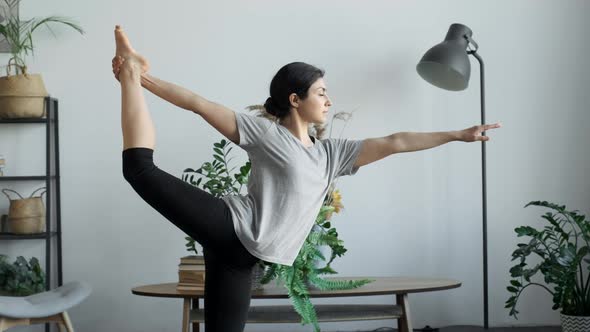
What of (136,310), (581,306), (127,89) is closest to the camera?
(127,89)

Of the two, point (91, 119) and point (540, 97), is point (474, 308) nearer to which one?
point (540, 97)

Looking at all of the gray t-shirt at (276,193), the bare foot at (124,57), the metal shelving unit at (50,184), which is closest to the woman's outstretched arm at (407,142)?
the gray t-shirt at (276,193)

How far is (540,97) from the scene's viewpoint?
4.50m

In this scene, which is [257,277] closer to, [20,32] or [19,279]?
[19,279]

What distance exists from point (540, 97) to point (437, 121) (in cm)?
58

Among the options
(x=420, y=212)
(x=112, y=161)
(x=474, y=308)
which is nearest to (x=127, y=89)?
(x=112, y=161)

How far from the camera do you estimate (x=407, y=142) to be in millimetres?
2766

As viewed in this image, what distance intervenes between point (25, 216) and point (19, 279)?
33 cm

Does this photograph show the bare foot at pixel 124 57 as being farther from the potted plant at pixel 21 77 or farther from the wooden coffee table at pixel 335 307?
the potted plant at pixel 21 77

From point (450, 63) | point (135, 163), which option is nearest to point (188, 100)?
point (135, 163)

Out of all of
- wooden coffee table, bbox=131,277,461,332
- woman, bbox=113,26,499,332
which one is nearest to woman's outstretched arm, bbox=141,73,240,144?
woman, bbox=113,26,499,332

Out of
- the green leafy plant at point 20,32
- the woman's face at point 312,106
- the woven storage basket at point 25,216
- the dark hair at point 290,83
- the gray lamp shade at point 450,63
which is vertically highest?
the green leafy plant at point 20,32

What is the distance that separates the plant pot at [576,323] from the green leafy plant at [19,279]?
2591 mm

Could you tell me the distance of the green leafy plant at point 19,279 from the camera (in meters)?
4.11
